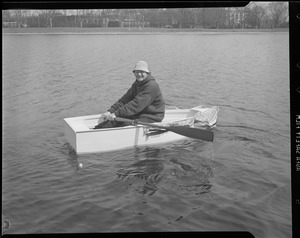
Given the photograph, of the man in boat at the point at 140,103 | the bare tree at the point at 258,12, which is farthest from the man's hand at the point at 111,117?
the bare tree at the point at 258,12

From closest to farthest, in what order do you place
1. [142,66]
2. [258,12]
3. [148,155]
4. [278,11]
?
1. [278,11]
2. [258,12]
3. [142,66]
4. [148,155]

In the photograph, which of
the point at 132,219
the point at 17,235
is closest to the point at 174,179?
the point at 132,219

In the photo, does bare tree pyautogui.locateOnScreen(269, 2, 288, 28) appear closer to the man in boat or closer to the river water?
the river water

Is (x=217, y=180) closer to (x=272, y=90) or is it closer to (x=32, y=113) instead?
(x=272, y=90)

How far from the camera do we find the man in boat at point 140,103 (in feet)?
7.71

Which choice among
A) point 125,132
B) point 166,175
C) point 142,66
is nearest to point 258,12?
point 142,66

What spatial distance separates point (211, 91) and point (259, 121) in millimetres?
289

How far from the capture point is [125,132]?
2.77m

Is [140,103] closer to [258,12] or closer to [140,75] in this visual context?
[140,75]

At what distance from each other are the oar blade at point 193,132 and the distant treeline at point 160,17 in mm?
619

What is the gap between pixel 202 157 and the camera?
8.08ft

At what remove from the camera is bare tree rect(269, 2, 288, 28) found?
6.72 feet

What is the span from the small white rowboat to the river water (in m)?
0.06

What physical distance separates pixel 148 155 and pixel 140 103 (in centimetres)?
30
